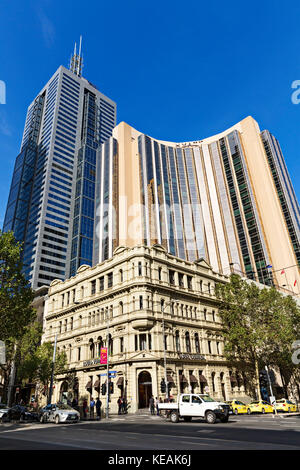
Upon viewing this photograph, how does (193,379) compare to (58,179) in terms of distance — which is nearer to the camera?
(193,379)

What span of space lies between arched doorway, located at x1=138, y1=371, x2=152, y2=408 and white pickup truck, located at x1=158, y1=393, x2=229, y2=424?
14.8 m

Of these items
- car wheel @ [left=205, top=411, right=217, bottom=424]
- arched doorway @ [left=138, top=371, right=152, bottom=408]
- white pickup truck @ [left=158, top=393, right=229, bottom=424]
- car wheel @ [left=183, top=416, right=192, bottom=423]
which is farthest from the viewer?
arched doorway @ [left=138, top=371, right=152, bottom=408]

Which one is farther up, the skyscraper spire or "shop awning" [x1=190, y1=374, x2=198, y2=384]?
the skyscraper spire

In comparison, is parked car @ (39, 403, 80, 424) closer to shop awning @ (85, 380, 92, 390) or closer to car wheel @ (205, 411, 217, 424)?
car wheel @ (205, 411, 217, 424)

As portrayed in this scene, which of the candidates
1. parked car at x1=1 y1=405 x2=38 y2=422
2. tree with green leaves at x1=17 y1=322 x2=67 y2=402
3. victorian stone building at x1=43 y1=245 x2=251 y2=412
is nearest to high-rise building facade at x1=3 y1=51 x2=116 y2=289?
tree with green leaves at x1=17 y1=322 x2=67 y2=402

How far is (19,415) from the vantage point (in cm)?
3155

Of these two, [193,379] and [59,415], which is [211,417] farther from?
[193,379]

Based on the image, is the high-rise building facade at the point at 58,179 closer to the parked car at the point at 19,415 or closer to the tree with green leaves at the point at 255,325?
the tree with green leaves at the point at 255,325

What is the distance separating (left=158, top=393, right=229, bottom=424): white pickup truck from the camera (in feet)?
71.9

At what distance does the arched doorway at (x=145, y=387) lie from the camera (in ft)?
127

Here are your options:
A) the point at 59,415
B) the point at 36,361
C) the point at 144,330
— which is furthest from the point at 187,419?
the point at 36,361

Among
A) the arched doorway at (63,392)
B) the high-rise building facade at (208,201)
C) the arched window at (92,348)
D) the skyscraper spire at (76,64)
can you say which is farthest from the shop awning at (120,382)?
the skyscraper spire at (76,64)

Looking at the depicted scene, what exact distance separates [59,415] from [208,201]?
95076 millimetres
